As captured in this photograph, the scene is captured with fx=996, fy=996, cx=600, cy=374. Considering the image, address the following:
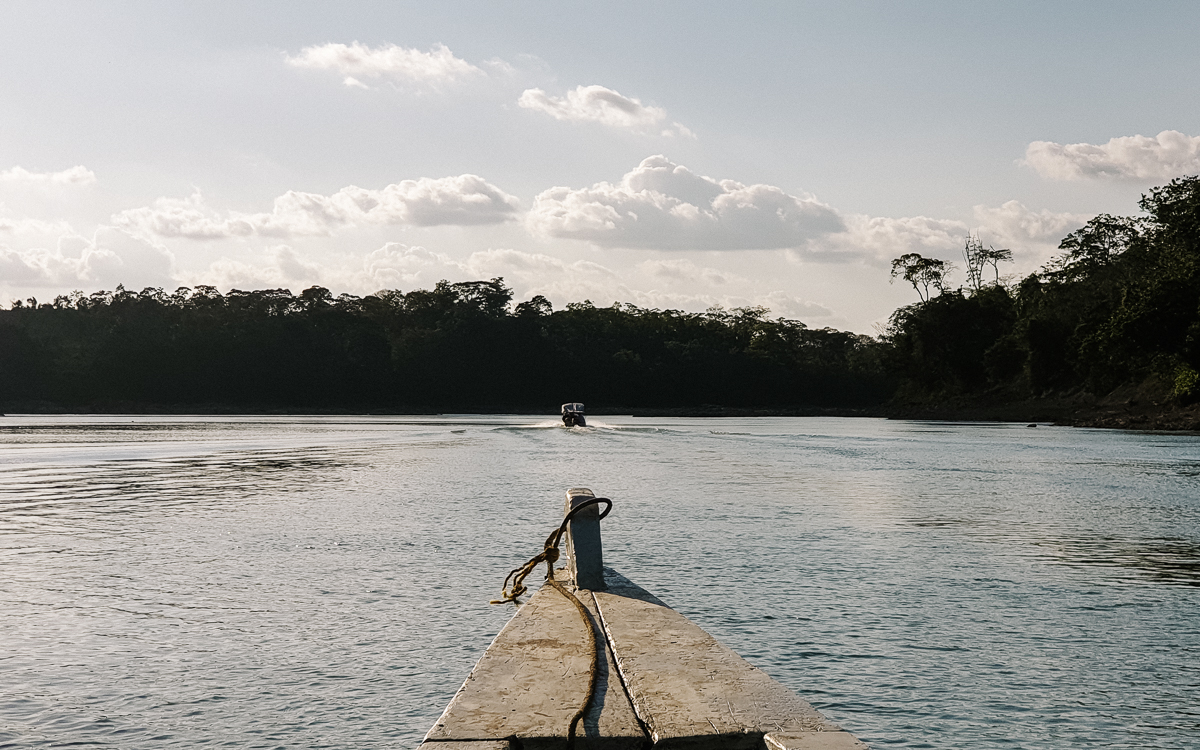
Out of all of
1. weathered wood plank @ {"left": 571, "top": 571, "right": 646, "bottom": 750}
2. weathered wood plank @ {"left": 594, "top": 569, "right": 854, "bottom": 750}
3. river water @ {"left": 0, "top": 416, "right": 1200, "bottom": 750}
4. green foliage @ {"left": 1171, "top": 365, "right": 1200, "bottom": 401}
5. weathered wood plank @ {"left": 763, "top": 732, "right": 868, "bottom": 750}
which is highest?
green foliage @ {"left": 1171, "top": 365, "right": 1200, "bottom": 401}

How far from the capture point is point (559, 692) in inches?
199

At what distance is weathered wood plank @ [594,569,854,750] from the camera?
4355mm

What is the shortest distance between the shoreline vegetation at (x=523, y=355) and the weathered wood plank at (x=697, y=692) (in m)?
81.5

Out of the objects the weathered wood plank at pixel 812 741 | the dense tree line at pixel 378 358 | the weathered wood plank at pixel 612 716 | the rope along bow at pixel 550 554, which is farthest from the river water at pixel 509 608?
the dense tree line at pixel 378 358

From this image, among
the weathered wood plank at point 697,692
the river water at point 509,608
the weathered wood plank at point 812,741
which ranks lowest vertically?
the river water at point 509,608

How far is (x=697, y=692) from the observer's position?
496cm

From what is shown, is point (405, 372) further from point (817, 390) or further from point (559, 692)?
point (559, 692)

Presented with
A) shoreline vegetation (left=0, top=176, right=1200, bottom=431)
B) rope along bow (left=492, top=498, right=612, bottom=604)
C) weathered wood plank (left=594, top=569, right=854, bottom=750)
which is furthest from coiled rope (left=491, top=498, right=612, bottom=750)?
shoreline vegetation (left=0, top=176, right=1200, bottom=431)

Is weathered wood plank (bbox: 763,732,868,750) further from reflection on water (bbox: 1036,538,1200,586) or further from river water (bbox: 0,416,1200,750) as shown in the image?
reflection on water (bbox: 1036,538,1200,586)

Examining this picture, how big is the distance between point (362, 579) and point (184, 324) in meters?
126

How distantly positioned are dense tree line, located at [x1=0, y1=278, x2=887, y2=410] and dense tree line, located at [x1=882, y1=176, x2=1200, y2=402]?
28.7 metres

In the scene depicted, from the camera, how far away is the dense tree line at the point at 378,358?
11806cm

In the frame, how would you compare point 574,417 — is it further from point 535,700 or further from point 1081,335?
point 535,700

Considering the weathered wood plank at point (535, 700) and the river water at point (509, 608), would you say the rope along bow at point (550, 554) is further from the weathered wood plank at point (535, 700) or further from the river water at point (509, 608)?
the weathered wood plank at point (535, 700)
